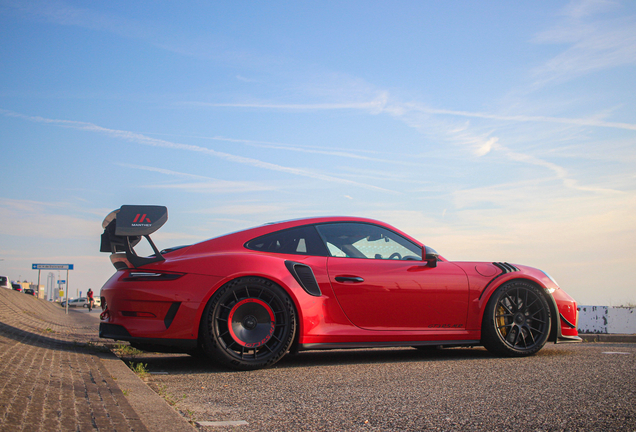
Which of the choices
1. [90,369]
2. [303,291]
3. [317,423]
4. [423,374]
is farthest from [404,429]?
[90,369]

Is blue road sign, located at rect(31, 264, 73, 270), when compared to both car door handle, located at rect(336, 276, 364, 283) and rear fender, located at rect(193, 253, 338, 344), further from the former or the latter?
car door handle, located at rect(336, 276, 364, 283)

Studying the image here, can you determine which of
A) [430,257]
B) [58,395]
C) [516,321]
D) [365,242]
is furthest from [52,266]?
[58,395]

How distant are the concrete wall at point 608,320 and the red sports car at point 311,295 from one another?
16.6 feet

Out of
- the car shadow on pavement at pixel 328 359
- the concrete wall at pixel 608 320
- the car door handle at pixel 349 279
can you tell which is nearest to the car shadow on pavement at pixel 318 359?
the car shadow on pavement at pixel 328 359

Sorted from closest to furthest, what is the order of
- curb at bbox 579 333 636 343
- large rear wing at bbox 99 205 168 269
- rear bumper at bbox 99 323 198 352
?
rear bumper at bbox 99 323 198 352, large rear wing at bbox 99 205 168 269, curb at bbox 579 333 636 343

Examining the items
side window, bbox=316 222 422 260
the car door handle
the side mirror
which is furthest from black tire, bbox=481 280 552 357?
the car door handle

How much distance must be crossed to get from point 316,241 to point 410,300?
105cm

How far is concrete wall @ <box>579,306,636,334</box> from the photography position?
9719mm

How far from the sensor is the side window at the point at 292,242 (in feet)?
15.9

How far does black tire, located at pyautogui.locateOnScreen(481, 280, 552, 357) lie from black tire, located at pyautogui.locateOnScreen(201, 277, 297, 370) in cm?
204

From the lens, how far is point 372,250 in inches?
204

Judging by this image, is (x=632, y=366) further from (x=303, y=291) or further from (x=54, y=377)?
(x=54, y=377)

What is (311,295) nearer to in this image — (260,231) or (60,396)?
(260,231)

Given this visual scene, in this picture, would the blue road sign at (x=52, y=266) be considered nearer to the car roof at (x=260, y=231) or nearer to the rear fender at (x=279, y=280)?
the car roof at (x=260, y=231)
